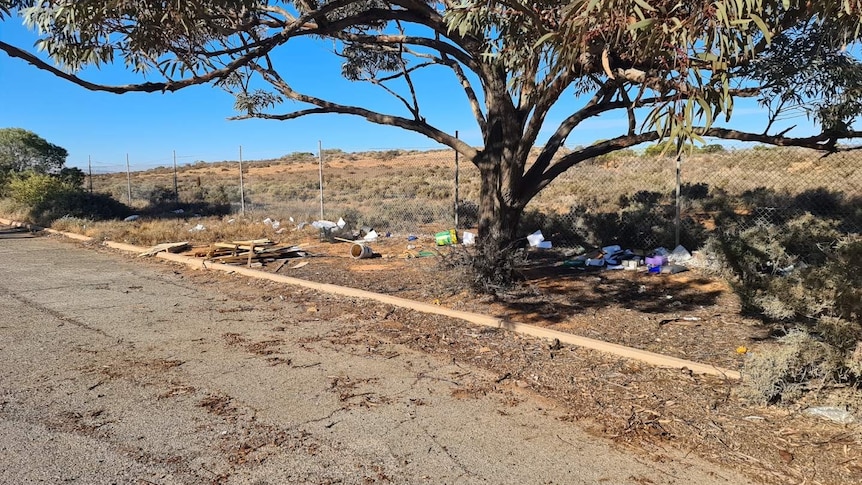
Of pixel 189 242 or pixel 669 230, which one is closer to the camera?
pixel 669 230

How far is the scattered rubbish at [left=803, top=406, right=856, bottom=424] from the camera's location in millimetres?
3676

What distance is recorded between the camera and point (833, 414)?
375 cm

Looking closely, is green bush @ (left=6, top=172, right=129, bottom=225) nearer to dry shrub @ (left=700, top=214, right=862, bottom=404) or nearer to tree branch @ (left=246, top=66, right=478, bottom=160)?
tree branch @ (left=246, top=66, right=478, bottom=160)

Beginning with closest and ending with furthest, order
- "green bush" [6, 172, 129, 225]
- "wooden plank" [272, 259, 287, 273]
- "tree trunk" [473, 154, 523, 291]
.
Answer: "tree trunk" [473, 154, 523, 291], "wooden plank" [272, 259, 287, 273], "green bush" [6, 172, 129, 225]

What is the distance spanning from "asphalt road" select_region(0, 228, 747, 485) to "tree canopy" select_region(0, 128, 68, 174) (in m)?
30.0

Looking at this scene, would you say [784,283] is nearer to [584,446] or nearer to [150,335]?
[584,446]

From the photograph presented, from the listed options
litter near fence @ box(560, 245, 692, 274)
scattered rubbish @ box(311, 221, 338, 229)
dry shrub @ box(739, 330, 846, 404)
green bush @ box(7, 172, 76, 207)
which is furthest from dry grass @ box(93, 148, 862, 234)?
dry shrub @ box(739, 330, 846, 404)

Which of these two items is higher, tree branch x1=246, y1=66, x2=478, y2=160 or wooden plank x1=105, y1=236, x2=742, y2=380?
tree branch x1=246, y1=66, x2=478, y2=160

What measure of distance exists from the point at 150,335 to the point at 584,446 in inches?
183

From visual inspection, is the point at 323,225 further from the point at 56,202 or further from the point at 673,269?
the point at 56,202

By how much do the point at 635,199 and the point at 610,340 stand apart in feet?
35.8

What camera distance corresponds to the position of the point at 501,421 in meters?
3.93

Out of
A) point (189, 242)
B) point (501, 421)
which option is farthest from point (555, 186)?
point (501, 421)

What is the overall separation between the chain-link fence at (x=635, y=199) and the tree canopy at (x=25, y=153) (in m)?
4.96
